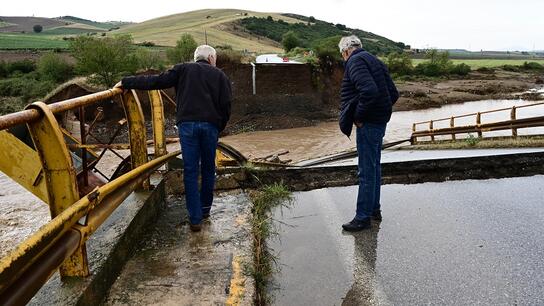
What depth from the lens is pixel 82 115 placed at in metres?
3.14

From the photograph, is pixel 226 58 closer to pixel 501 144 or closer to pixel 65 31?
pixel 501 144

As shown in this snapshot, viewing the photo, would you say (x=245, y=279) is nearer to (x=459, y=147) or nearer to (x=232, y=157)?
(x=232, y=157)

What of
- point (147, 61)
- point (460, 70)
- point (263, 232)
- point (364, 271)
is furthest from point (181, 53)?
point (460, 70)

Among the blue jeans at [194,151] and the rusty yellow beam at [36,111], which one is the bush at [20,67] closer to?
the blue jeans at [194,151]

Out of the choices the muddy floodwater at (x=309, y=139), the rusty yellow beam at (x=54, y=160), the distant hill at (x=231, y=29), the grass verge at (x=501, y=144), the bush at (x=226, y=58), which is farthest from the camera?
the distant hill at (x=231, y=29)

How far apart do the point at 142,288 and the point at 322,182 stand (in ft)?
11.2

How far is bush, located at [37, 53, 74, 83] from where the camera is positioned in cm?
3641

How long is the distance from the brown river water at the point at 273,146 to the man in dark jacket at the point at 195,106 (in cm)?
152

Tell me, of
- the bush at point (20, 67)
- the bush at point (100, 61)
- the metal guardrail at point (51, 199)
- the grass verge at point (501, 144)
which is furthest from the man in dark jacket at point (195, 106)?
the bush at point (20, 67)

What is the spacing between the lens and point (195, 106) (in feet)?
13.0

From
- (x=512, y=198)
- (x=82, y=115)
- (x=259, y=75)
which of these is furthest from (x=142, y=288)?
(x=259, y=75)

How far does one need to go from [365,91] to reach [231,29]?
10553cm

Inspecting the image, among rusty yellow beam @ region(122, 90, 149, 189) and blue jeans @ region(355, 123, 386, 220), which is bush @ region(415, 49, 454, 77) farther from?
rusty yellow beam @ region(122, 90, 149, 189)

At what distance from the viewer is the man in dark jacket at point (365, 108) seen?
4.16 metres
